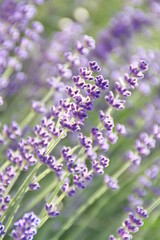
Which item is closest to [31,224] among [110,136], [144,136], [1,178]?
[1,178]

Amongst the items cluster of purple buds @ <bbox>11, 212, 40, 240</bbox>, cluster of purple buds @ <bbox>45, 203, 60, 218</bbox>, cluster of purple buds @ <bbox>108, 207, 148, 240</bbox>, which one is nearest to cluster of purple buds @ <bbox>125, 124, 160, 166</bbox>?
cluster of purple buds @ <bbox>108, 207, 148, 240</bbox>

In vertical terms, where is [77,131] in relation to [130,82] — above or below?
above

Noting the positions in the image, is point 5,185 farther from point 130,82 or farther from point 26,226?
point 130,82

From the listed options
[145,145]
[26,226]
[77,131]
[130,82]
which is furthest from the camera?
[77,131]

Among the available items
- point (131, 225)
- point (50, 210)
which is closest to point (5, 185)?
point (50, 210)

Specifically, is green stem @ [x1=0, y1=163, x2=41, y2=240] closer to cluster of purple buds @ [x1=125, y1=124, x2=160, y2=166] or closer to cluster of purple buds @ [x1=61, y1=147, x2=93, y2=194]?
cluster of purple buds @ [x1=61, y1=147, x2=93, y2=194]

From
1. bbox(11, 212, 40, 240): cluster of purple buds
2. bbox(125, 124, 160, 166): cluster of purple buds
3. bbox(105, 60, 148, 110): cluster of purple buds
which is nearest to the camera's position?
bbox(11, 212, 40, 240): cluster of purple buds

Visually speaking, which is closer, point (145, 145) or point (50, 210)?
point (50, 210)

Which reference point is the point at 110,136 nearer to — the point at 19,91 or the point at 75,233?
the point at 75,233
